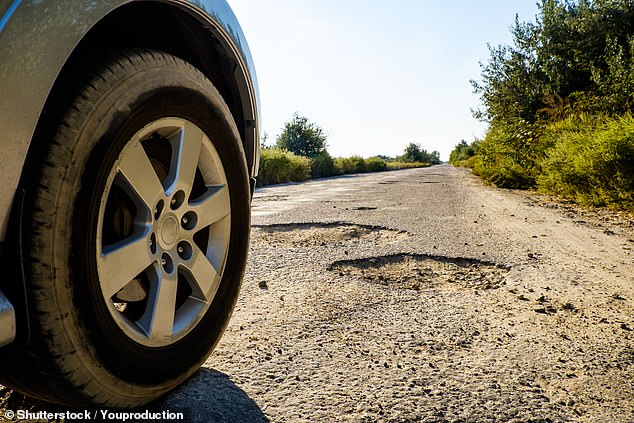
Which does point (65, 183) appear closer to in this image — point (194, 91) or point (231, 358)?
point (194, 91)

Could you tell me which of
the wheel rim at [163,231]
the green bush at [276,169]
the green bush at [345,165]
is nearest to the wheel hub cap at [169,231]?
the wheel rim at [163,231]

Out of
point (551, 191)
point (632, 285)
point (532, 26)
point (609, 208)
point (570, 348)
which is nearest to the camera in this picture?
point (570, 348)

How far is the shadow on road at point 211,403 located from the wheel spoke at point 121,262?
429 millimetres

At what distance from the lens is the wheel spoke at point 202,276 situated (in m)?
1.32

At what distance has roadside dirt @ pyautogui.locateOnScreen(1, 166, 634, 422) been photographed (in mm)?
1261

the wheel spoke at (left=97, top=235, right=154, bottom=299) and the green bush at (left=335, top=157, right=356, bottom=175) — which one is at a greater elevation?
the green bush at (left=335, top=157, right=356, bottom=175)

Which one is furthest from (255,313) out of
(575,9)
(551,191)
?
(575,9)

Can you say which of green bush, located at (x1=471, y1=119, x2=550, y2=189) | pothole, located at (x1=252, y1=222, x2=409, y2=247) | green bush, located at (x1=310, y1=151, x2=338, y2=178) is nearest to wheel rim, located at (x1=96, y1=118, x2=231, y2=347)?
pothole, located at (x1=252, y1=222, x2=409, y2=247)

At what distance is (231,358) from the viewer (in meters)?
1.57

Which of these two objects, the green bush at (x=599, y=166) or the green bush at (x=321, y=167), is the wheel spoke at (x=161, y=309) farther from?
the green bush at (x=321, y=167)

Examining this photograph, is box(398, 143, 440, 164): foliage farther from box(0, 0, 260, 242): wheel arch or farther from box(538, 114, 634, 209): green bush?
box(0, 0, 260, 242): wheel arch

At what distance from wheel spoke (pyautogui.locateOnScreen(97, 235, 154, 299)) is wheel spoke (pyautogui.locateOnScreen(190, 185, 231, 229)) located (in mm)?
233

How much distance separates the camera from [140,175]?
1.13 meters

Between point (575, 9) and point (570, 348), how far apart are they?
52.0ft
